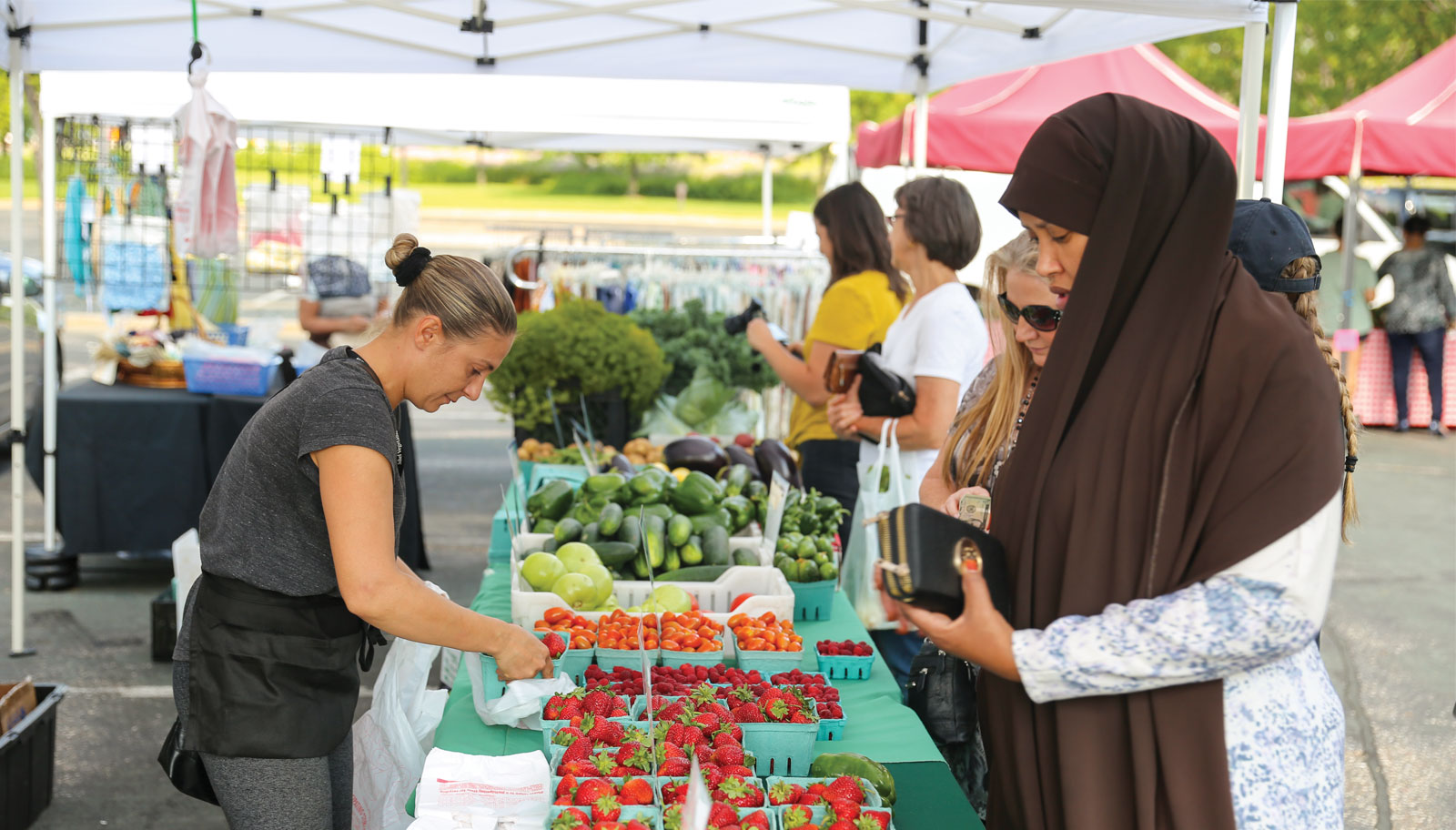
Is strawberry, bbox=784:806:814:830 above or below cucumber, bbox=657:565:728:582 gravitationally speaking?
above

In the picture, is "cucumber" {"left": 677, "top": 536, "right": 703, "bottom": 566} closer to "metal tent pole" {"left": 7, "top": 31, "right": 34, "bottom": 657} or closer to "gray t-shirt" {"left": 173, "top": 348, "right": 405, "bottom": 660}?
"gray t-shirt" {"left": 173, "top": 348, "right": 405, "bottom": 660}

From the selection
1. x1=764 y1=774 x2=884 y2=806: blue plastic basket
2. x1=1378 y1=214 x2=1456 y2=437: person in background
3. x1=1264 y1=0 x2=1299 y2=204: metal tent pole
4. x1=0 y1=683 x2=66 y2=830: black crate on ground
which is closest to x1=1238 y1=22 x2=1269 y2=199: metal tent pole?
x1=1264 y1=0 x2=1299 y2=204: metal tent pole

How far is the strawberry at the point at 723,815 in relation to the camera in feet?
5.08

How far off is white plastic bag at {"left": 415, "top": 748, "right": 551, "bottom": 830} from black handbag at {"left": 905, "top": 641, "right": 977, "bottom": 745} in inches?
29.0

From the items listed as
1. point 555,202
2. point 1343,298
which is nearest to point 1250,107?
point 1343,298

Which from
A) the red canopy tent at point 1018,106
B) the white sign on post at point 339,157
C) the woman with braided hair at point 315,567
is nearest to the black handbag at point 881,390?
the woman with braided hair at point 315,567

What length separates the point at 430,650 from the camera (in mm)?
2297

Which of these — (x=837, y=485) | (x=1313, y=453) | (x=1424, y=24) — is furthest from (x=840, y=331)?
(x=1424, y=24)

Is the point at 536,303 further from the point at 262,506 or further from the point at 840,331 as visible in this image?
the point at 262,506

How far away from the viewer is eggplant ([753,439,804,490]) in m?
4.02

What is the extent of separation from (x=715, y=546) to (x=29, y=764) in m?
2.00

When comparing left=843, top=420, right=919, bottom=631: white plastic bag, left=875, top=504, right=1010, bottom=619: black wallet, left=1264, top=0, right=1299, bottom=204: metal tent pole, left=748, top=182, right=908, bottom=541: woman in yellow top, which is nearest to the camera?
left=875, top=504, right=1010, bottom=619: black wallet

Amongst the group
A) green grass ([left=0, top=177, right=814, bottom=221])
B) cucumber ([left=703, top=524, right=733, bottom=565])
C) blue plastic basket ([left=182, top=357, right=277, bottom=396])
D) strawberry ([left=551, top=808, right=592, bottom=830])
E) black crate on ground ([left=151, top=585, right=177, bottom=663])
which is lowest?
black crate on ground ([left=151, top=585, right=177, bottom=663])

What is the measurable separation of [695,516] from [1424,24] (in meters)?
19.0
